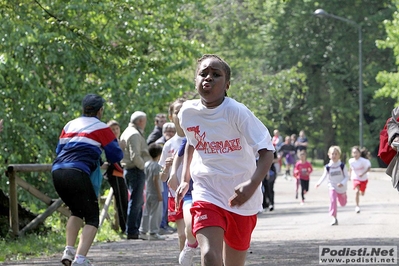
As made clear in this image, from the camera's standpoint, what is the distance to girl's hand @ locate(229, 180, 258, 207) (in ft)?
21.0

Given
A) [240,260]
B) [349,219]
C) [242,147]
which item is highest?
[242,147]

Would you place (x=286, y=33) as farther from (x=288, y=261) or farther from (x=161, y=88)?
(x=288, y=261)

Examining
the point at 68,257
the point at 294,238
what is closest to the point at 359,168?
the point at 294,238

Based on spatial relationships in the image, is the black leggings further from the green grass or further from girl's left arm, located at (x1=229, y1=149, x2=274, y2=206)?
girl's left arm, located at (x1=229, y1=149, x2=274, y2=206)

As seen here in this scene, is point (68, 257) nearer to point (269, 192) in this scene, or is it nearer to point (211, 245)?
point (211, 245)

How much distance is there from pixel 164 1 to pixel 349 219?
280 inches

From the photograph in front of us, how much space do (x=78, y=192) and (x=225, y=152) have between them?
3520 millimetres

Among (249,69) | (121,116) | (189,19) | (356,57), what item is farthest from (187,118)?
(356,57)

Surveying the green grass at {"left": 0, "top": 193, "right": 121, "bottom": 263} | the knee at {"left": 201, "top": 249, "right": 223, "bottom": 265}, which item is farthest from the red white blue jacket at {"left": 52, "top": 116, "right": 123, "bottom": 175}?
the knee at {"left": 201, "top": 249, "right": 223, "bottom": 265}

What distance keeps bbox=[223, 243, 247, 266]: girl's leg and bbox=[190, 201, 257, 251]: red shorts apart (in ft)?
0.09

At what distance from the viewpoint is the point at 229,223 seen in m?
6.86

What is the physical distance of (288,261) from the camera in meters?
10.9

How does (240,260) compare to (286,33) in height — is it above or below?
below

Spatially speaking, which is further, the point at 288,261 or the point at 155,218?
the point at 155,218
